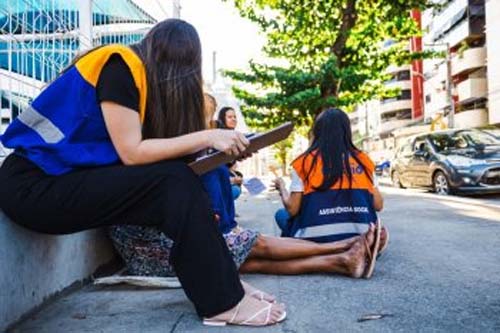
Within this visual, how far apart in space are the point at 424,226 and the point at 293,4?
11078mm

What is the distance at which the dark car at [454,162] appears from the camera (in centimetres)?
887

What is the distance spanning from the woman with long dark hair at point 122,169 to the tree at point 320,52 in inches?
454

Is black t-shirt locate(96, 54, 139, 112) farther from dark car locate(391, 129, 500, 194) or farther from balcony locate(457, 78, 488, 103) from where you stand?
balcony locate(457, 78, 488, 103)

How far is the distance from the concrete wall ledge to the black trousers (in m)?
0.16

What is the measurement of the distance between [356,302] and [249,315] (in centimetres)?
62

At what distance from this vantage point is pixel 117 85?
1.94 meters

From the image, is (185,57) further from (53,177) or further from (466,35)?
(466,35)

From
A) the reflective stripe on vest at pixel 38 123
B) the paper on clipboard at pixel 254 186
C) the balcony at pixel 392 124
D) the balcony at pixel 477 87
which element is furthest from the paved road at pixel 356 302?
the balcony at pixel 392 124

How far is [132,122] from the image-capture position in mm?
1947

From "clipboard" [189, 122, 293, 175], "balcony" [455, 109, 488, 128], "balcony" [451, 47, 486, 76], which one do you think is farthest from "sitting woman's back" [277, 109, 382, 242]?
"balcony" [451, 47, 486, 76]


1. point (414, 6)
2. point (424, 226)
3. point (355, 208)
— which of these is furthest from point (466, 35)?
point (355, 208)

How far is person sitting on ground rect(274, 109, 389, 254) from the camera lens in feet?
9.98

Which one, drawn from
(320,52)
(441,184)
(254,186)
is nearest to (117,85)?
(254,186)

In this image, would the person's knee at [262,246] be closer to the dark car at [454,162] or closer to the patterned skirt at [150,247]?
the patterned skirt at [150,247]
